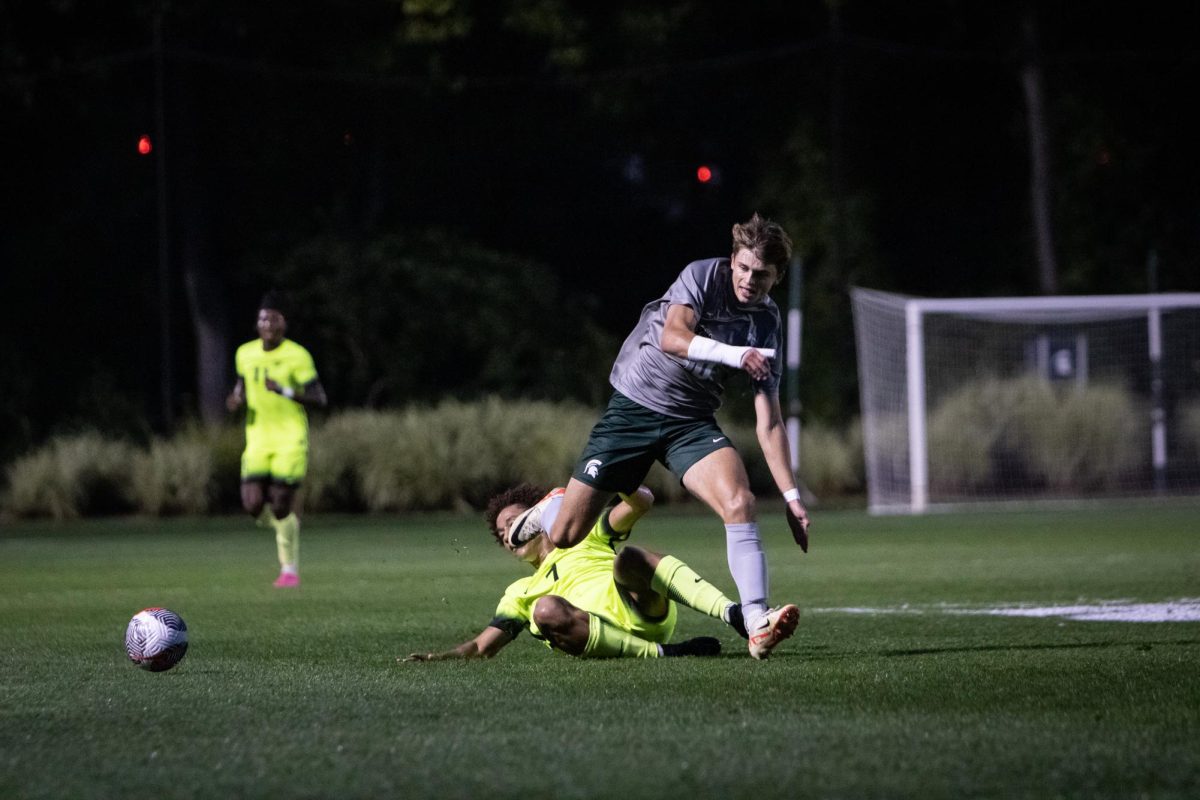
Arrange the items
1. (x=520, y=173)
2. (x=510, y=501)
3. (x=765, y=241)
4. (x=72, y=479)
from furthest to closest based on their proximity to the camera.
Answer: (x=520, y=173), (x=72, y=479), (x=510, y=501), (x=765, y=241)

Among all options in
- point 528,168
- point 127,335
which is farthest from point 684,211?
point 127,335

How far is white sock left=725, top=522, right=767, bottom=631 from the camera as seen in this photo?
27.6 feet

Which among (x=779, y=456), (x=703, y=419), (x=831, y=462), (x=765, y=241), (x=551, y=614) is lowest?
(x=831, y=462)

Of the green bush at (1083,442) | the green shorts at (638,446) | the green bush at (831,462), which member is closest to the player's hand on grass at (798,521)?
the green shorts at (638,446)

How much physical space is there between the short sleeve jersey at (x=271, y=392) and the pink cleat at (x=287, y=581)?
159 centimetres

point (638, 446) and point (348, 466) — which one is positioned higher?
point (638, 446)

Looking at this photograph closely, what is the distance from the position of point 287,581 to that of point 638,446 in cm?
622

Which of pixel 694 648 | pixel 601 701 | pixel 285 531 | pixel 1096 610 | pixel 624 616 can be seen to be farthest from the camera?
pixel 285 531

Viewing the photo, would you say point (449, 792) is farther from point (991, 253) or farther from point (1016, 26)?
point (991, 253)

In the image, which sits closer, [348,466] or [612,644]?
[612,644]

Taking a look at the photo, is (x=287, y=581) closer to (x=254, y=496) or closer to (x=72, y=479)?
(x=254, y=496)

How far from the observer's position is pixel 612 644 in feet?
28.0

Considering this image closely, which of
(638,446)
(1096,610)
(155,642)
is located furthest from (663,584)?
(1096,610)

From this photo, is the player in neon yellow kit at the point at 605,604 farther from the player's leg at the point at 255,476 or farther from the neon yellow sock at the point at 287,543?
the player's leg at the point at 255,476
